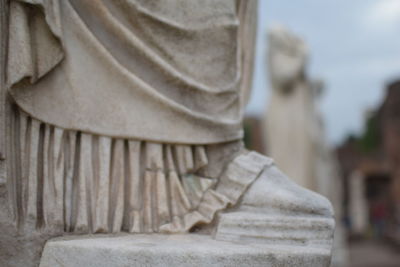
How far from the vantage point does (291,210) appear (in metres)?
2.45

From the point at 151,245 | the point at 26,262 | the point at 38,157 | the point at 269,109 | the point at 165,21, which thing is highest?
the point at 165,21

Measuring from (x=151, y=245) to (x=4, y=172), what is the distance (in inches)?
23.1

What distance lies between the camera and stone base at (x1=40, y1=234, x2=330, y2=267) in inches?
84.7

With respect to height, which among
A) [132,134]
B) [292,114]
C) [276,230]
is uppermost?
[132,134]

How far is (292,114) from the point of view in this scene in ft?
27.3

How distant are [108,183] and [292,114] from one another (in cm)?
611

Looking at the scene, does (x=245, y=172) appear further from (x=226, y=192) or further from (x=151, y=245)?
(x=151, y=245)

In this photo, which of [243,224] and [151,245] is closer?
[151,245]

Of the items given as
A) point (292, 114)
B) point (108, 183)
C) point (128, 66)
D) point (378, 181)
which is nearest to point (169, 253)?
point (108, 183)

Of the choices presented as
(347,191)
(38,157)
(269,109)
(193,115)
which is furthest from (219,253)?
(347,191)

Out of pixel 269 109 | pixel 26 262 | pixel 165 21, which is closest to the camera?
pixel 26 262

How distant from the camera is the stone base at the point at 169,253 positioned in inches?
84.7

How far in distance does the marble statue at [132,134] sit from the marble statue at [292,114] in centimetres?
561

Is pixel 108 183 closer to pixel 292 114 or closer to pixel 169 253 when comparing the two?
pixel 169 253
